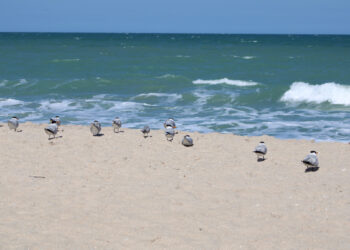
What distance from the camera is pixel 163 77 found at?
108 ft

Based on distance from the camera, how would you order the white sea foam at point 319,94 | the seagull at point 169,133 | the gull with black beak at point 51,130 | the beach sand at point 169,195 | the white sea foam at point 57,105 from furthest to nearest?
the white sea foam at point 319,94, the white sea foam at point 57,105, the seagull at point 169,133, the gull with black beak at point 51,130, the beach sand at point 169,195

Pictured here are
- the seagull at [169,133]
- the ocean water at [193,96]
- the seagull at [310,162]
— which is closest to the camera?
the seagull at [310,162]

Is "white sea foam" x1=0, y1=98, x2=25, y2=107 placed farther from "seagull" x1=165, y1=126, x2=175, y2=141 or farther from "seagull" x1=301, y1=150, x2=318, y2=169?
"seagull" x1=301, y1=150, x2=318, y2=169

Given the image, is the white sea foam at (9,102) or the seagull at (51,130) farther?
the white sea foam at (9,102)

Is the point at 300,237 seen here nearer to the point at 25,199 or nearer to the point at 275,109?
the point at 25,199

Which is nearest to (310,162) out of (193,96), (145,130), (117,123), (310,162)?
(310,162)

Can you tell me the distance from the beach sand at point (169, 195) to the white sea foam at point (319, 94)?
10322 mm

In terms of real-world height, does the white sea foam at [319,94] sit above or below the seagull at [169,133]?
above

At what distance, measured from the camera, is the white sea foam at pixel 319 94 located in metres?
24.1

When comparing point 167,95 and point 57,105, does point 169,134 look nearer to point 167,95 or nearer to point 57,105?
point 57,105

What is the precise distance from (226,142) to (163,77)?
19068 millimetres

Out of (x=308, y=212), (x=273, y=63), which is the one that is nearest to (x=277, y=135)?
(x=308, y=212)

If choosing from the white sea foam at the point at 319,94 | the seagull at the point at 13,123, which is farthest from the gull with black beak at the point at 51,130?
the white sea foam at the point at 319,94

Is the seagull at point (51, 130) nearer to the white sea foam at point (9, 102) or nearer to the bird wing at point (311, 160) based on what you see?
the bird wing at point (311, 160)
